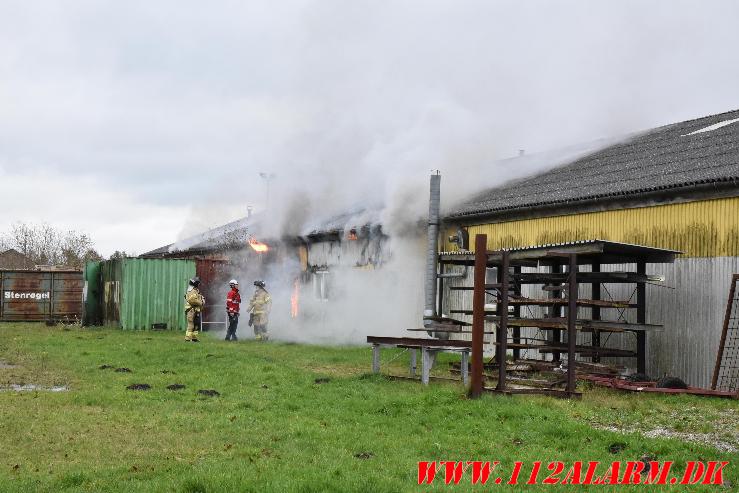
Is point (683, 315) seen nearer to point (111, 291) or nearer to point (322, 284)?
point (322, 284)

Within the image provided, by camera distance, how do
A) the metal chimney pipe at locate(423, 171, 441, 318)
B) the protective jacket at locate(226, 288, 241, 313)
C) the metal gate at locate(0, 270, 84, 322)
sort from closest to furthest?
the metal chimney pipe at locate(423, 171, 441, 318) → the protective jacket at locate(226, 288, 241, 313) → the metal gate at locate(0, 270, 84, 322)

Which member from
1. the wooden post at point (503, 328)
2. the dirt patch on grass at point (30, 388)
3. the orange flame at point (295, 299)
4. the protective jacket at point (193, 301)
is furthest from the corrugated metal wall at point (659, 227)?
→ the dirt patch on grass at point (30, 388)

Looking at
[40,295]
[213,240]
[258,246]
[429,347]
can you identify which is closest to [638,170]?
[429,347]

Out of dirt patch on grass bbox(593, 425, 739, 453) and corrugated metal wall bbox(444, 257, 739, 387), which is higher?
corrugated metal wall bbox(444, 257, 739, 387)

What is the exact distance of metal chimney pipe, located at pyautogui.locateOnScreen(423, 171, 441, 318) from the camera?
21.8m

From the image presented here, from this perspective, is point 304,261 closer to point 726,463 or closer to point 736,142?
point 736,142

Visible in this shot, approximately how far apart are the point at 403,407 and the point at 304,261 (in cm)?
1925

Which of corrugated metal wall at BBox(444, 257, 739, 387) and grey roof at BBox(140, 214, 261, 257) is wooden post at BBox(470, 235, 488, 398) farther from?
grey roof at BBox(140, 214, 261, 257)

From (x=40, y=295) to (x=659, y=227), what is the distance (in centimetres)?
2577

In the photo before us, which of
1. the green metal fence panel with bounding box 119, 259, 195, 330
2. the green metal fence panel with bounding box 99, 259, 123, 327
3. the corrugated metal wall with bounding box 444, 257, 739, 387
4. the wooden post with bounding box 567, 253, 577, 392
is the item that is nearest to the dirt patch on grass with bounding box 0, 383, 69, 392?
the wooden post with bounding box 567, 253, 577, 392

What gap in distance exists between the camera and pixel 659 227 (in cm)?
1634

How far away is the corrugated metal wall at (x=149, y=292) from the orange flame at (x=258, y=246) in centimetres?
297

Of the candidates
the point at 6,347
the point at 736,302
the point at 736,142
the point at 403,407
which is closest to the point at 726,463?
the point at 403,407

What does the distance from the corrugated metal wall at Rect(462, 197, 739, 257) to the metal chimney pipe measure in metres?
2.54
